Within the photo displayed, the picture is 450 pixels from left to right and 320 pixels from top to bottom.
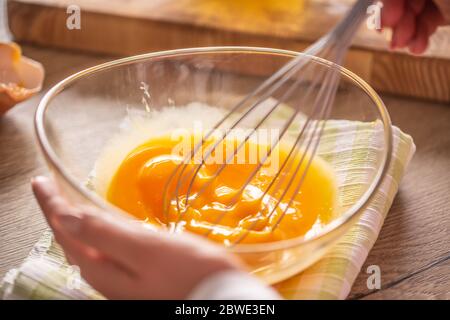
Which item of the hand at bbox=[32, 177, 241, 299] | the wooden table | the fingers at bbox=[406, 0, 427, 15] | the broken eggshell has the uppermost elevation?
the fingers at bbox=[406, 0, 427, 15]

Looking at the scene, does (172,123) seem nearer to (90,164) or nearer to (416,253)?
(90,164)

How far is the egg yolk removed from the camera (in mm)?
520

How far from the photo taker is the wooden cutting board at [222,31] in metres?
0.79

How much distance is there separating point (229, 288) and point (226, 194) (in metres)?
0.17

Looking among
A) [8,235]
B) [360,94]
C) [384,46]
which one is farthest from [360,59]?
[8,235]

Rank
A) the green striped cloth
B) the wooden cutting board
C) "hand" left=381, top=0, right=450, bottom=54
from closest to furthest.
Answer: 1. the green striped cloth
2. "hand" left=381, top=0, right=450, bottom=54
3. the wooden cutting board

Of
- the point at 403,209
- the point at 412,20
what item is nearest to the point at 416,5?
the point at 412,20

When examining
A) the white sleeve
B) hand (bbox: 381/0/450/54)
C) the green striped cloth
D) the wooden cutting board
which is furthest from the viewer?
the wooden cutting board

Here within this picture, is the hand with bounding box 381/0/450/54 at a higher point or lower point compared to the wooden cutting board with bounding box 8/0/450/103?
higher

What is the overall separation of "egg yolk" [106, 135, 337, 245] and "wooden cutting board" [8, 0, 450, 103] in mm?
236

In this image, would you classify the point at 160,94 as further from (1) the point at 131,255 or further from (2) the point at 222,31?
(1) the point at 131,255

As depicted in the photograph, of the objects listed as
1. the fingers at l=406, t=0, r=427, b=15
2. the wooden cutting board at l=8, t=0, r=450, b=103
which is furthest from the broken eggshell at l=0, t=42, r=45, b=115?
the fingers at l=406, t=0, r=427, b=15

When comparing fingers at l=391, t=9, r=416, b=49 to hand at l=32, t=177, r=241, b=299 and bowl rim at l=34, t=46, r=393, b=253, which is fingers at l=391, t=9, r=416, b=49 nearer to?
bowl rim at l=34, t=46, r=393, b=253

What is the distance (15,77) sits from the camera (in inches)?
29.3
